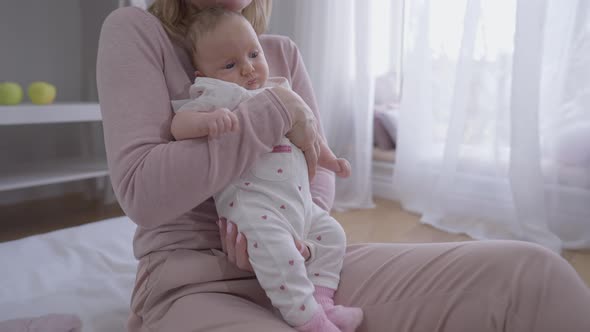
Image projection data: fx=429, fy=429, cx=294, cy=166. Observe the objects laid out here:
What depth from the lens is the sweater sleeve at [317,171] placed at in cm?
88

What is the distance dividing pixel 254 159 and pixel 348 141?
202cm

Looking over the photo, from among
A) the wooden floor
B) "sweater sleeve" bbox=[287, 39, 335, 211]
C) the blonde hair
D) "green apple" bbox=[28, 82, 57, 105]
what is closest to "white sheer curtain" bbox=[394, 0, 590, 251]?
the wooden floor

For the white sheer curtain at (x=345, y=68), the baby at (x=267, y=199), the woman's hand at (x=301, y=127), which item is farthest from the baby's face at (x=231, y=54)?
the white sheer curtain at (x=345, y=68)

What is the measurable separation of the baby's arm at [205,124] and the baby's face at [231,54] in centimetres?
14

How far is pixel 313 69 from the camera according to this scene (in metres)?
2.57

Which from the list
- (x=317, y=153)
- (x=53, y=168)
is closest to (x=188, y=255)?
(x=317, y=153)

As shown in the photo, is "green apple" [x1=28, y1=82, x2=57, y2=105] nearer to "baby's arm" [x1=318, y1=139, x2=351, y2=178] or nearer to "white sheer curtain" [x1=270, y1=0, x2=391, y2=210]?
"white sheer curtain" [x1=270, y1=0, x2=391, y2=210]

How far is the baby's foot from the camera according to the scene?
2.11 feet

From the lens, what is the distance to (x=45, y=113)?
6.22 feet

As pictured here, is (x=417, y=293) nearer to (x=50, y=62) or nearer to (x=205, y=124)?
(x=205, y=124)

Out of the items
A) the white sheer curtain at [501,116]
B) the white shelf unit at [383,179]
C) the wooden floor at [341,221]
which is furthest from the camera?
the white shelf unit at [383,179]

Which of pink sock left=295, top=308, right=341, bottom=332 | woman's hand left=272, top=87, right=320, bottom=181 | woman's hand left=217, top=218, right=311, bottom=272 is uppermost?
woman's hand left=272, top=87, right=320, bottom=181

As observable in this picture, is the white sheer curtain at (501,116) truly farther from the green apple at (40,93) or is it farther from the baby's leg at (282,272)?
the green apple at (40,93)

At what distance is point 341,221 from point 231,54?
5.19ft
